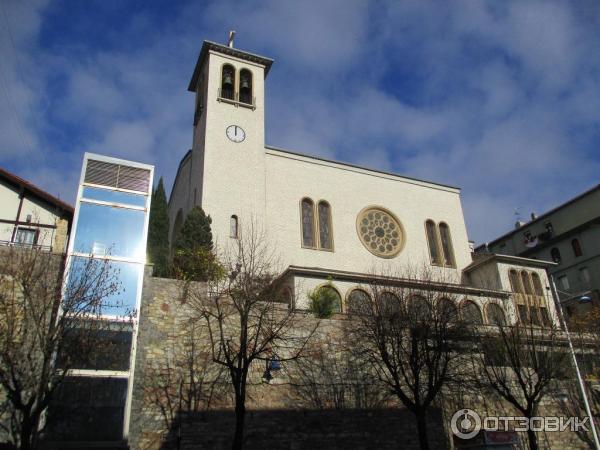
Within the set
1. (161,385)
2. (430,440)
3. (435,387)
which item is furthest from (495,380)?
(161,385)

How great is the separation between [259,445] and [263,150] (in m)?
17.6

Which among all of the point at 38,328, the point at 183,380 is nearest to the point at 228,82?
the point at 183,380

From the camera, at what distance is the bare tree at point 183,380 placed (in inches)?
643

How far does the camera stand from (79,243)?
18.0 meters

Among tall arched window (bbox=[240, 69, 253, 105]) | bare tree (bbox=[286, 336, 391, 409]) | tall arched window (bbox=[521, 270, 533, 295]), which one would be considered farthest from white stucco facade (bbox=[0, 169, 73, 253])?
tall arched window (bbox=[521, 270, 533, 295])

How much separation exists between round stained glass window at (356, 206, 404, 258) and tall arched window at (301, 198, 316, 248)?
9.62ft

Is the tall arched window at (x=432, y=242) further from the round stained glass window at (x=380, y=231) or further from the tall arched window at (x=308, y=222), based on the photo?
the tall arched window at (x=308, y=222)

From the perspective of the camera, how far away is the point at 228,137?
2967 cm

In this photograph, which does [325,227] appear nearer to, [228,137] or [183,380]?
[228,137]

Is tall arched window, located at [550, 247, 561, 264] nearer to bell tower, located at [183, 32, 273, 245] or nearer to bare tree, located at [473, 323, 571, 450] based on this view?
bare tree, located at [473, 323, 571, 450]

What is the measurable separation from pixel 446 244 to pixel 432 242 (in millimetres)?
1011

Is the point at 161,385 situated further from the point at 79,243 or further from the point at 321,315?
the point at 321,315

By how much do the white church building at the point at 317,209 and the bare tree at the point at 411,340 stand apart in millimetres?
4411

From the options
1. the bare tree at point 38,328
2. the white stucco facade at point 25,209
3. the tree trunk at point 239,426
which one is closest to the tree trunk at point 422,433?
the tree trunk at point 239,426
